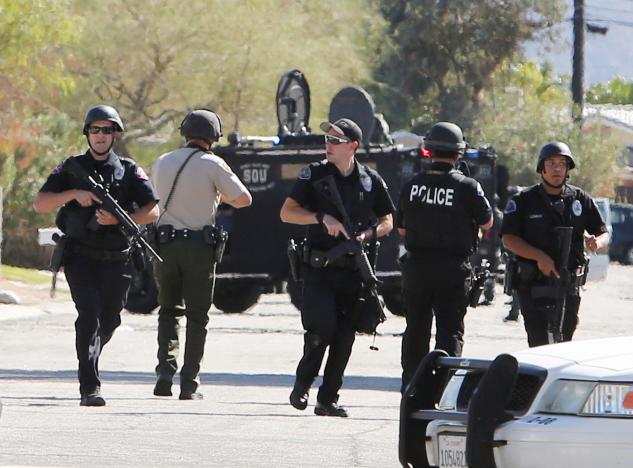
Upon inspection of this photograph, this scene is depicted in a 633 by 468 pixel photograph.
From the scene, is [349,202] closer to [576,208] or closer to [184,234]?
[184,234]

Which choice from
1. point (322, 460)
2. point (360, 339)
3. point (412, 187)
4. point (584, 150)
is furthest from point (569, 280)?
point (584, 150)

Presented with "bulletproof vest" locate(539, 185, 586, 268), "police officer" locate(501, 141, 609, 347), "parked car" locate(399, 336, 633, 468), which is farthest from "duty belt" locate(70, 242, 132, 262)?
"parked car" locate(399, 336, 633, 468)

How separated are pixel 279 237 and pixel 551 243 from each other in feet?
43.4

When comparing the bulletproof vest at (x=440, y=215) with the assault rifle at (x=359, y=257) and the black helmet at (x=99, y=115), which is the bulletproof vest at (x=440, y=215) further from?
the black helmet at (x=99, y=115)

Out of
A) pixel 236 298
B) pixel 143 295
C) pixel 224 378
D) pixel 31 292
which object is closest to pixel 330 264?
pixel 224 378

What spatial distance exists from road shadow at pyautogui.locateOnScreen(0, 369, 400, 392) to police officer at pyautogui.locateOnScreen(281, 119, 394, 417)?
2.74m

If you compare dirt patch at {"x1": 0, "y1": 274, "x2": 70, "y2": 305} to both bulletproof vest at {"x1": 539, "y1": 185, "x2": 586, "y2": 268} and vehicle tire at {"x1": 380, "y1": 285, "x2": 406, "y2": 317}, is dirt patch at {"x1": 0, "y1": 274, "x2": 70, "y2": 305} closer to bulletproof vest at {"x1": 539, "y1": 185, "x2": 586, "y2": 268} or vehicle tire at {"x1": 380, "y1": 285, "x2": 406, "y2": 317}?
vehicle tire at {"x1": 380, "y1": 285, "x2": 406, "y2": 317}

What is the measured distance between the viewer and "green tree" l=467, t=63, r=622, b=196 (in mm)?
59656

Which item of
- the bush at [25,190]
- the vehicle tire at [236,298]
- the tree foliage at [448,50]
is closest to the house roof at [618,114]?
the tree foliage at [448,50]

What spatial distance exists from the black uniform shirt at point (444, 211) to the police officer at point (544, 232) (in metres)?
0.24

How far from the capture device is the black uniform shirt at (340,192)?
11445 mm

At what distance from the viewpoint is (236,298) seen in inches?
987

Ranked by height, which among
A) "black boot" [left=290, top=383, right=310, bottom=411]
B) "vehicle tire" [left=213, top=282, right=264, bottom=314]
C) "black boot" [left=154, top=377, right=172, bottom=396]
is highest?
"black boot" [left=290, top=383, right=310, bottom=411]

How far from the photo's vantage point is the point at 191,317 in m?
12.2
